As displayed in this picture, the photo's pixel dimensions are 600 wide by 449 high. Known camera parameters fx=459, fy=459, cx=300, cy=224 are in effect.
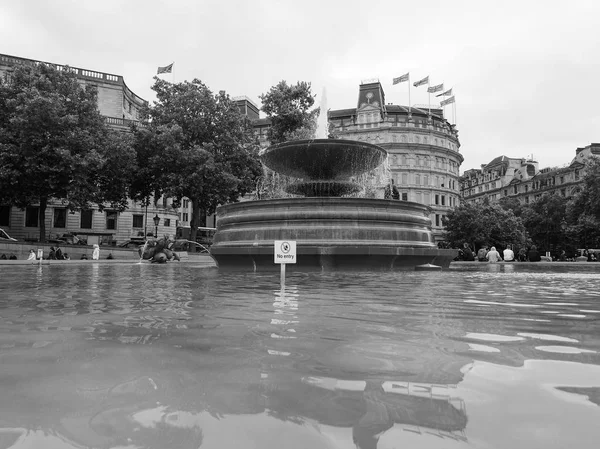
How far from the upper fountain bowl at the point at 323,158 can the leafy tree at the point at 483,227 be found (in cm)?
4383

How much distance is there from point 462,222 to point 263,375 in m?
60.4

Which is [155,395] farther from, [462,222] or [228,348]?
[462,222]

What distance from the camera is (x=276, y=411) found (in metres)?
1.64

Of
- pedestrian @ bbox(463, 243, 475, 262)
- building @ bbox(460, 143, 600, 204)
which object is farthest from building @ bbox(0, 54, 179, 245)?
building @ bbox(460, 143, 600, 204)

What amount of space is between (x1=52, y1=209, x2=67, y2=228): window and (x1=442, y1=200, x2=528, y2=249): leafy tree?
47188mm

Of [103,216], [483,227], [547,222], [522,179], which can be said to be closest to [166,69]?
[103,216]

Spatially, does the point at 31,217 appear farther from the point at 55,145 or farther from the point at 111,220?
the point at 55,145

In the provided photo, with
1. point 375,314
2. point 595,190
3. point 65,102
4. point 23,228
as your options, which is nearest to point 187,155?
point 65,102

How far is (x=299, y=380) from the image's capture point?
2.02 m

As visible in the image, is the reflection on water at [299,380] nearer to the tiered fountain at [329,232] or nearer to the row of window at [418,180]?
the tiered fountain at [329,232]

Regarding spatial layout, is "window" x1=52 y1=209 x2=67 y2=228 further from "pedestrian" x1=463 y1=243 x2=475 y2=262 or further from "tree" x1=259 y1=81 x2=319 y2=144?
"pedestrian" x1=463 y1=243 x2=475 y2=262

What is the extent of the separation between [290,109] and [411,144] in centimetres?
4255

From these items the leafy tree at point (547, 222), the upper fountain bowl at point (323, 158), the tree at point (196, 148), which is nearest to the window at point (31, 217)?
the tree at point (196, 148)

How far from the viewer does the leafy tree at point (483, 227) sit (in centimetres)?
5756
